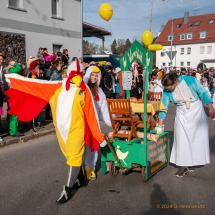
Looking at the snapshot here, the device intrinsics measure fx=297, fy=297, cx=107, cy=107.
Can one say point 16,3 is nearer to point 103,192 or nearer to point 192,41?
point 103,192

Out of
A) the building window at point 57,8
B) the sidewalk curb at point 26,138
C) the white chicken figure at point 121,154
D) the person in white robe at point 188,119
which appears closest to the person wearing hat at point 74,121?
the white chicken figure at point 121,154

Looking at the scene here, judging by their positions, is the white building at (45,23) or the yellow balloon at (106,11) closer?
the yellow balloon at (106,11)

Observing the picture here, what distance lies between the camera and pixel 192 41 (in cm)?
6388

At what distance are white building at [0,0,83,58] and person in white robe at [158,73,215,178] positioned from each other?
11.4 metres

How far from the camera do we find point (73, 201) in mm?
3975

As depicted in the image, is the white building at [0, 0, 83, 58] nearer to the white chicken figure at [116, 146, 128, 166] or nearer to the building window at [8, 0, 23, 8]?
the building window at [8, 0, 23, 8]

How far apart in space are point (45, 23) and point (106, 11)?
6441 millimetres

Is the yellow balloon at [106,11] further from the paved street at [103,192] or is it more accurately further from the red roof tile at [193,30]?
the red roof tile at [193,30]

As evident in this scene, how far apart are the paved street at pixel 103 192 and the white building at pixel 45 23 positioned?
1052 cm

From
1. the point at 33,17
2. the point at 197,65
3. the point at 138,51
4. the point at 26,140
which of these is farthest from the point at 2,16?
the point at 197,65

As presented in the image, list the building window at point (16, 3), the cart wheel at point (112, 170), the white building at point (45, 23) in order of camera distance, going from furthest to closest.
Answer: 1. the building window at point (16, 3)
2. the white building at point (45, 23)
3. the cart wheel at point (112, 170)

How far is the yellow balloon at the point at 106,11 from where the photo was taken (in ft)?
36.9

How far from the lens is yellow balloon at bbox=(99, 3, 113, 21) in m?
11.3

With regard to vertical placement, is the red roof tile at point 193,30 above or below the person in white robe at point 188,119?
above
